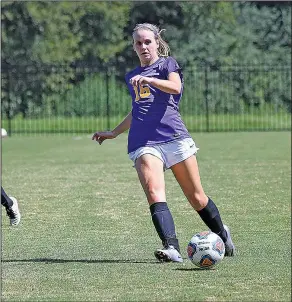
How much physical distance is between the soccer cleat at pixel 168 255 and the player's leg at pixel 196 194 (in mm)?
523

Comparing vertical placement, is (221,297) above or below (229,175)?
above

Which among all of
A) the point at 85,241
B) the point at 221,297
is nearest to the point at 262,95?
the point at 85,241

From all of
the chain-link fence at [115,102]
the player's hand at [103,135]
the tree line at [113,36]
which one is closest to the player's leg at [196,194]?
the player's hand at [103,135]

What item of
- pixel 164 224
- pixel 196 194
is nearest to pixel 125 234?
pixel 196 194

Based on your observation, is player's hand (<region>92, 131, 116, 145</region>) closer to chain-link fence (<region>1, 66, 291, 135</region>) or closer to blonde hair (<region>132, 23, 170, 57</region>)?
blonde hair (<region>132, 23, 170, 57</region>)

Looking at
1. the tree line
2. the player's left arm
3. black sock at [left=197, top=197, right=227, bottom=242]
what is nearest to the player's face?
the player's left arm

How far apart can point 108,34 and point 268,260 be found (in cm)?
4057

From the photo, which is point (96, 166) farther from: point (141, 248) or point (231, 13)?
point (231, 13)

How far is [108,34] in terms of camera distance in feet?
159

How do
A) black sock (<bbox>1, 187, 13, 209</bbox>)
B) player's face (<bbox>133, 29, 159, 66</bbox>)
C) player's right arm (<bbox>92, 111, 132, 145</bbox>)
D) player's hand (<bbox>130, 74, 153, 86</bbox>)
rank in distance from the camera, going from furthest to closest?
black sock (<bbox>1, 187, 13, 209</bbox>)
player's right arm (<bbox>92, 111, 132, 145</bbox>)
player's face (<bbox>133, 29, 159, 66</bbox>)
player's hand (<bbox>130, 74, 153, 86</bbox>)

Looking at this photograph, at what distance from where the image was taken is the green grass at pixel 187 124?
3481 centimetres

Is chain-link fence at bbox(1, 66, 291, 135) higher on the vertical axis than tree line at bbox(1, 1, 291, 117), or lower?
lower

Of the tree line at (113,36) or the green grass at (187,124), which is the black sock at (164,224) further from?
the tree line at (113,36)

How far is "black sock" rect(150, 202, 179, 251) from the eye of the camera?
324 inches
